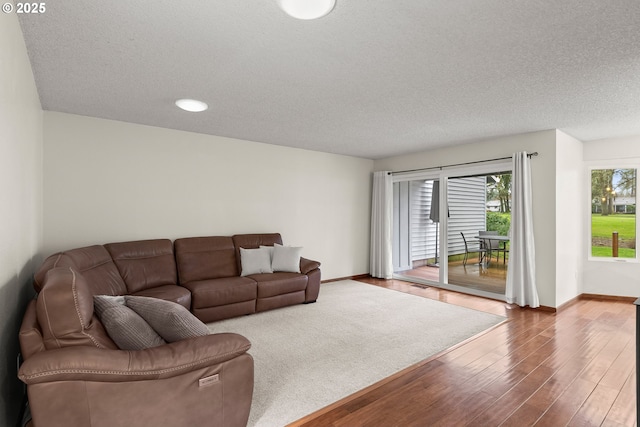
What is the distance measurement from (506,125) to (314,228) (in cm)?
342

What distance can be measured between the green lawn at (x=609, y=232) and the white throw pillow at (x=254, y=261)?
5.27 metres

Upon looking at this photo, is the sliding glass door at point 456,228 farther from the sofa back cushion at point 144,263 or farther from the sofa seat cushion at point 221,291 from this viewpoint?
the sofa back cushion at point 144,263

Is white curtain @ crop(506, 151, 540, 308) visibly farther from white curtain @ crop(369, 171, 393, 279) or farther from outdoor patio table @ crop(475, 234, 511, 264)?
white curtain @ crop(369, 171, 393, 279)

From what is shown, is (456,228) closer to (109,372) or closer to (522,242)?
(522,242)

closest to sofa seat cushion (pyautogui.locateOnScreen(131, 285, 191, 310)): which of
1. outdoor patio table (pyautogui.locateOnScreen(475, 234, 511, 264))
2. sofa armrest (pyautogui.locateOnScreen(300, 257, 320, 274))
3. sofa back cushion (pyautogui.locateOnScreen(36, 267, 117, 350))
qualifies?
sofa armrest (pyautogui.locateOnScreen(300, 257, 320, 274))

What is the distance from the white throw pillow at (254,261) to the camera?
454 cm

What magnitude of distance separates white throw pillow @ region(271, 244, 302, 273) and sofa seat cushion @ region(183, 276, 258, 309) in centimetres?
60

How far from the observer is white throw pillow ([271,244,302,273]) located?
4.73 metres

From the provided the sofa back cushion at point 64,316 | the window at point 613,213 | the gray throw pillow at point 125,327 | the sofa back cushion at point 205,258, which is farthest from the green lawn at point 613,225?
the sofa back cushion at point 64,316

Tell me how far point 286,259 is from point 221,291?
3.84ft

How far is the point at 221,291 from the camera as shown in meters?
3.86

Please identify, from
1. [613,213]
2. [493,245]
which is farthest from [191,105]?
[613,213]

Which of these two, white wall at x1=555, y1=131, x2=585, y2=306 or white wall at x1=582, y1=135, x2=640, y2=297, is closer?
white wall at x1=555, y1=131, x2=585, y2=306

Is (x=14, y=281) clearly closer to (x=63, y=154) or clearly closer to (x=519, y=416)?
(x=63, y=154)
